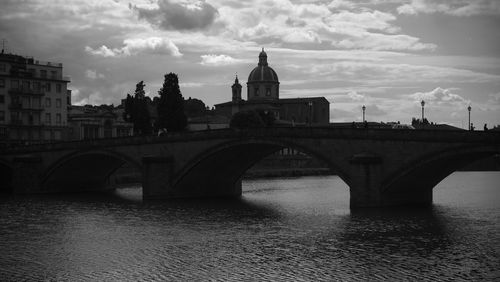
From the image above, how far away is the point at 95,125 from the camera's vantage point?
138m

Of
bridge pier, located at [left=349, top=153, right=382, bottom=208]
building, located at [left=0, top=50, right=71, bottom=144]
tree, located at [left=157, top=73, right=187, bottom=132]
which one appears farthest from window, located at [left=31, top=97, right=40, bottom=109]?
bridge pier, located at [left=349, top=153, right=382, bottom=208]

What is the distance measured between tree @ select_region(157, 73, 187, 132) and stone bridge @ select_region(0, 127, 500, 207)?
607 inches

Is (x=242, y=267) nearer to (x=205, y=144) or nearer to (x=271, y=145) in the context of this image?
(x=271, y=145)

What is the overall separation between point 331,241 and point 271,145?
2457 centimetres

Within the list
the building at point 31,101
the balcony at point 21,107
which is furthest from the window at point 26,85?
the balcony at point 21,107

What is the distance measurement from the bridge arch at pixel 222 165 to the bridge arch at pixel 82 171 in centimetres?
925

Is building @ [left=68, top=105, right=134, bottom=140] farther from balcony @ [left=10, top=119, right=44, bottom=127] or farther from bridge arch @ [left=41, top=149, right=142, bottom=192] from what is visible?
bridge arch @ [left=41, top=149, right=142, bottom=192]

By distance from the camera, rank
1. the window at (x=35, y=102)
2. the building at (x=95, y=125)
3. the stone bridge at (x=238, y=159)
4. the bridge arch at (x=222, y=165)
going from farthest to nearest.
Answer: the building at (x=95, y=125) → the window at (x=35, y=102) → the bridge arch at (x=222, y=165) → the stone bridge at (x=238, y=159)

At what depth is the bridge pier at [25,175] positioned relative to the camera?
3420 inches

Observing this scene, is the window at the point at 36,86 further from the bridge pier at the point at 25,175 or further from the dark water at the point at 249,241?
the dark water at the point at 249,241

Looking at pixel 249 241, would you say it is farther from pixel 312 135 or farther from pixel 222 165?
pixel 222 165

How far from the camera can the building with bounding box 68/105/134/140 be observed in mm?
134625

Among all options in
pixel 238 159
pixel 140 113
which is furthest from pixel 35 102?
pixel 238 159

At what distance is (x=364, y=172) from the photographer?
58812mm
